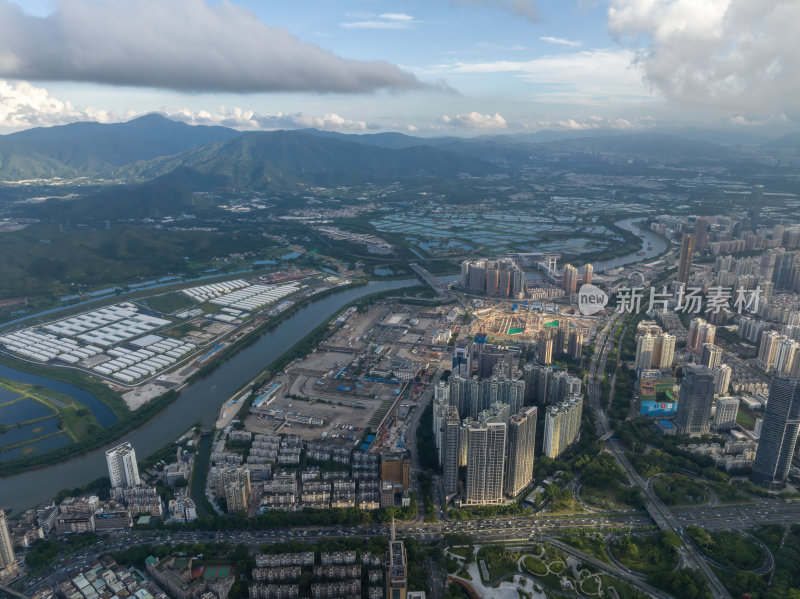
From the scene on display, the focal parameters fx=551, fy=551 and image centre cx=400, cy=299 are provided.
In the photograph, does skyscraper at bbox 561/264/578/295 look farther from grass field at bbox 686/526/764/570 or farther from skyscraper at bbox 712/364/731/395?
grass field at bbox 686/526/764/570

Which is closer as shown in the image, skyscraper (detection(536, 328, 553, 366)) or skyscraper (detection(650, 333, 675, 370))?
skyscraper (detection(650, 333, 675, 370))

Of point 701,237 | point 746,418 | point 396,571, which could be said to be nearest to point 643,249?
point 701,237

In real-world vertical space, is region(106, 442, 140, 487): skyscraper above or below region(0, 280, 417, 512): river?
above

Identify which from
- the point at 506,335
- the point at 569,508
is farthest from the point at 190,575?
the point at 506,335

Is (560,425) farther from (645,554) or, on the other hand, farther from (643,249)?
(643,249)

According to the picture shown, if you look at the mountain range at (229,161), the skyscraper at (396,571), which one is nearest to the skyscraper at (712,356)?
the skyscraper at (396,571)

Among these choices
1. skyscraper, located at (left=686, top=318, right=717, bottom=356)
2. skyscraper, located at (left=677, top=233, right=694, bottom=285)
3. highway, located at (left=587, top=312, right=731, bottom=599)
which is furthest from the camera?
skyscraper, located at (left=677, top=233, right=694, bottom=285)

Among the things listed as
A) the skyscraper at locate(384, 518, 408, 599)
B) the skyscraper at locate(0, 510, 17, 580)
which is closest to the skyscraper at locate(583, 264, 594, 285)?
the skyscraper at locate(384, 518, 408, 599)

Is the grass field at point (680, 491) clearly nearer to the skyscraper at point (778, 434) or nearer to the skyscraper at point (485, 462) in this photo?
the skyscraper at point (778, 434)
